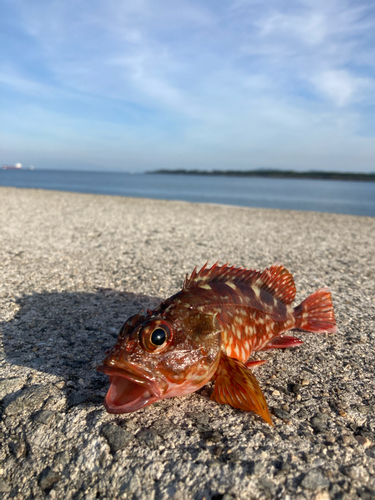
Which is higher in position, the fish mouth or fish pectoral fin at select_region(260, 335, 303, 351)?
the fish mouth

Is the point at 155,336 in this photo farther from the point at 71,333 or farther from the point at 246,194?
the point at 246,194

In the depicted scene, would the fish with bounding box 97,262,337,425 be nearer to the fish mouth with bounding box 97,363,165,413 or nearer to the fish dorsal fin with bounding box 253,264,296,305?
the fish mouth with bounding box 97,363,165,413

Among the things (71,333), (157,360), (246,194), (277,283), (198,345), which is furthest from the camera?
(246,194)

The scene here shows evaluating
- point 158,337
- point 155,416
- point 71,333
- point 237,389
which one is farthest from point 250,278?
point 71,333

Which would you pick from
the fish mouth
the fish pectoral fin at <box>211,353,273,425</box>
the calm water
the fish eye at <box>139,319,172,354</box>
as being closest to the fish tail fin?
the fish pectoral fin at <box>211,353,273,425</box>

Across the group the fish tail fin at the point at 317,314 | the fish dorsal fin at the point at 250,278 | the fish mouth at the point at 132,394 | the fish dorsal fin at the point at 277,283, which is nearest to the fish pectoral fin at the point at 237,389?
the fish mouth at the point at 132,394

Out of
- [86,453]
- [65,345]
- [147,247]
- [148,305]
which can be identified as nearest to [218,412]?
[86,453]
